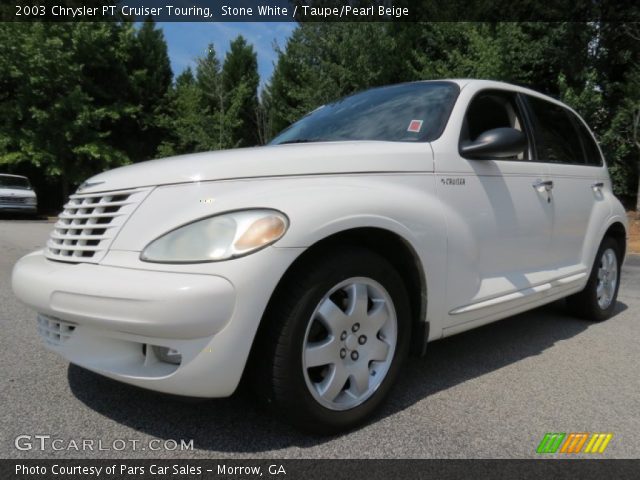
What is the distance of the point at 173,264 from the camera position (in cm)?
187

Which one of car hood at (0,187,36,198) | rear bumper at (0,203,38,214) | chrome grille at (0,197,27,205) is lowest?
rear bumper at (0,203,38,214)

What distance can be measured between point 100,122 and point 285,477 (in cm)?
2177

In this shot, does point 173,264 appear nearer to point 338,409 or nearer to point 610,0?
point 338,409

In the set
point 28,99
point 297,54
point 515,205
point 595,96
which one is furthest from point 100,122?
point 515,205

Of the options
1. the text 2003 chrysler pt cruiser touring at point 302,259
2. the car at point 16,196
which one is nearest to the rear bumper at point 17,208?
the car at point 16,196

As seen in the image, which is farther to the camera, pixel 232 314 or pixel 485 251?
pixel 485 251

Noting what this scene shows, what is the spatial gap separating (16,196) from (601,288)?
18169mm

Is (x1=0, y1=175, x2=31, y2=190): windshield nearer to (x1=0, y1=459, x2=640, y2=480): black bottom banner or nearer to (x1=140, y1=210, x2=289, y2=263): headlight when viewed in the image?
(x1=0, y1=459, x2=640, y2=480): black bottom banner

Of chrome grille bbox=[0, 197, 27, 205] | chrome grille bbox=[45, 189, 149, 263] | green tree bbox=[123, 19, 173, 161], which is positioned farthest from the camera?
green tree bbox=[123, 19, 173, 161]

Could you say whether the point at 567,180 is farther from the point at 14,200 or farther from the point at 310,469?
the point at 14,200

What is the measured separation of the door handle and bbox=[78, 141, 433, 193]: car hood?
102 centimetres

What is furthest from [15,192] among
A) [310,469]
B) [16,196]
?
[310,469]

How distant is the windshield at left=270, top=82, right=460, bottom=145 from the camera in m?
2.74

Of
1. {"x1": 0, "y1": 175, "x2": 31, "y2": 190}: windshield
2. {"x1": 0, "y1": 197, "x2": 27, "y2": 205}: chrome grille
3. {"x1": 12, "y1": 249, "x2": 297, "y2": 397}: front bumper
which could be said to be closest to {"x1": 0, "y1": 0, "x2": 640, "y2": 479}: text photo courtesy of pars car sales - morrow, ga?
{"x1": 12, "y1": 249, "x2": 297, "y2": 397}: front bumper
